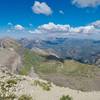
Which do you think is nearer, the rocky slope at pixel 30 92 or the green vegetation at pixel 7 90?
the green vegetation at pixel 7 90

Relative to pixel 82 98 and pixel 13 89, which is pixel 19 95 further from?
pixel 82 98

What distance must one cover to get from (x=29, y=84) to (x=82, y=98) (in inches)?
276

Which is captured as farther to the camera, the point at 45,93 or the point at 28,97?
the point at 45,93

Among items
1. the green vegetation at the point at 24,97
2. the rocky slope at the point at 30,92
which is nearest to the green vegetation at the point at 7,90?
the rocky slope at the point at 30,92

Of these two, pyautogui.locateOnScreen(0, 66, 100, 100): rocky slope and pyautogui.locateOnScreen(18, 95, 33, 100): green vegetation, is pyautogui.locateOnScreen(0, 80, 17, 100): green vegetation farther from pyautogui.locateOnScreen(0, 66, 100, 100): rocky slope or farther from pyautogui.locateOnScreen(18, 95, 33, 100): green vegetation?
pyautogui.locateOnScreen(18, 95, 33, 100): green vegetation

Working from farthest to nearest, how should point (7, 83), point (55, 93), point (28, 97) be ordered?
1. point (55, 93)
2. point (7, 83)
3. point (28, 97)

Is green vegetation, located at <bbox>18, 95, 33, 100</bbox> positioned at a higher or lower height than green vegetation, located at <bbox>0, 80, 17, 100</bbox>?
lower

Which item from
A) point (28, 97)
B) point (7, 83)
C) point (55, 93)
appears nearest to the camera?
point (28, 97)

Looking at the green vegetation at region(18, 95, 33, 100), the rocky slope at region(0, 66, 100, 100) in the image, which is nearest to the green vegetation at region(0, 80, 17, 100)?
the rocky slope at region(0, 66, 100, 100)

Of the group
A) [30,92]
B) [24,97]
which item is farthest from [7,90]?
[30,92]

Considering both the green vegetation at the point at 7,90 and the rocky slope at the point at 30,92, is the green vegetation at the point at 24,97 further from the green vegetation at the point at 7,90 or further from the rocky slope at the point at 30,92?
the green vegetation at the point at 7,90

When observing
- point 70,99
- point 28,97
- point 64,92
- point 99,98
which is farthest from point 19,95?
point 99,98

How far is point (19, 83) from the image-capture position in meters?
30.9

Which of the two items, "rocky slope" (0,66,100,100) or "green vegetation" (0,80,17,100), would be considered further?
"rocky slope" (0,66,100,100)
